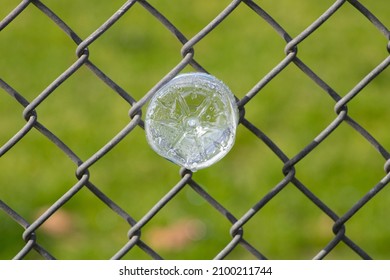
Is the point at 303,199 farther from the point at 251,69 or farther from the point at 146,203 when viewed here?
the point at 251,69

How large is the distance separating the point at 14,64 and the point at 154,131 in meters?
2.73

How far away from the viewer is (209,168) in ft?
11.9

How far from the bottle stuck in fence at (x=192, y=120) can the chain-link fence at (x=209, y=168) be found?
69 cm

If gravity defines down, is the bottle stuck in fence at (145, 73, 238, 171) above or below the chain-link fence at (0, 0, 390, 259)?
below

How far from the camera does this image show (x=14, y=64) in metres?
4.42

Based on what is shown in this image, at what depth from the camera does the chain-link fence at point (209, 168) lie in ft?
10.8

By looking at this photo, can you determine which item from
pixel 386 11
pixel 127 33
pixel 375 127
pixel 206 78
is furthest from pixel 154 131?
pixel 386 11

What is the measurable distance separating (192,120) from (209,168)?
5.78 feet

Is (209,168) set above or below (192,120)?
above

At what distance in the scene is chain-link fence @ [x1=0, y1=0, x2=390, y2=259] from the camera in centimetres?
330

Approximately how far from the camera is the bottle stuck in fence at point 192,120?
5.98ft

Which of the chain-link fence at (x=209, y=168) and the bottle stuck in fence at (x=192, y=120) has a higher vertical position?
the chain-link fence at (x=209, y=168)

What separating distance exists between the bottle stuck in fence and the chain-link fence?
0.69 m

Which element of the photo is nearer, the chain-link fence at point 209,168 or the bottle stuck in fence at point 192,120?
the bottle stuck in fence at point 192,120
